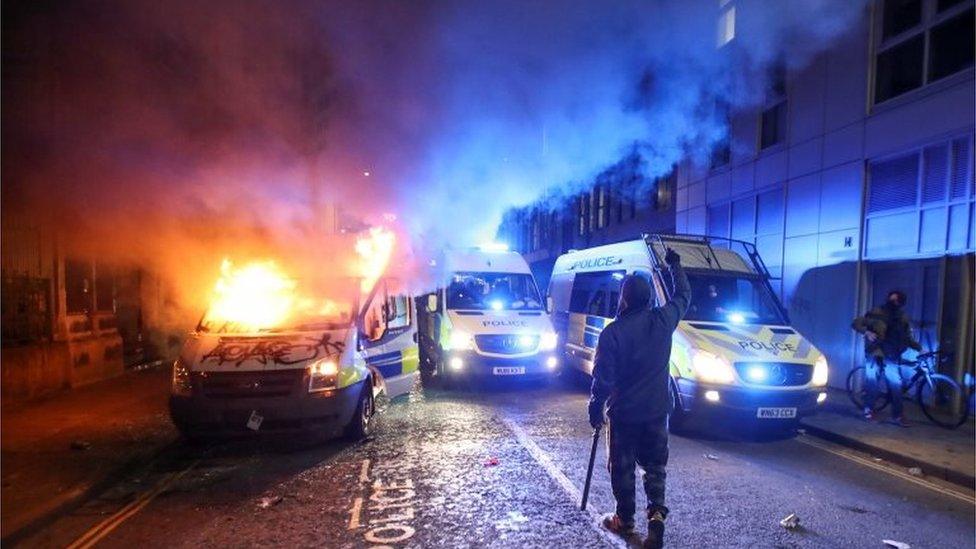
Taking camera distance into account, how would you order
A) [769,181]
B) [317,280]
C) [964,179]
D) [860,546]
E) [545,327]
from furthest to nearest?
1. [769,181]
2. [545,327]
3. [964,179]
4. [317,280]
5. [860,546]

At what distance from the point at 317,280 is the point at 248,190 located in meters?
3.52

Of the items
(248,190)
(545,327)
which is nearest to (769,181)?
(545,327)

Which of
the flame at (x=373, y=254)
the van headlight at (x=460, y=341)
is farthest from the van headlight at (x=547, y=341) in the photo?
the flame at (x=373, y=254)

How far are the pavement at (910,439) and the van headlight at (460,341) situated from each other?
15.9ft

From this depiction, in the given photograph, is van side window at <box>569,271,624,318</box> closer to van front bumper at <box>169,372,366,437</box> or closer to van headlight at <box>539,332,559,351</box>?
van headlight at <box>539,332,559,351</box>

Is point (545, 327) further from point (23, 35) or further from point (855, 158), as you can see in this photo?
point (23, 35)

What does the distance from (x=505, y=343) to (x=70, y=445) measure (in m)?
5.72

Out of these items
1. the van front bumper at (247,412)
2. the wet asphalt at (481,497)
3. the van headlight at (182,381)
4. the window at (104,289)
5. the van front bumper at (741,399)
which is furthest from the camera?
the window at (104,289)

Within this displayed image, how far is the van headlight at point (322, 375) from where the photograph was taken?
5715 mm

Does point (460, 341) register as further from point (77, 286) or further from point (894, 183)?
point (894, 183)

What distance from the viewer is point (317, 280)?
7.00 metres

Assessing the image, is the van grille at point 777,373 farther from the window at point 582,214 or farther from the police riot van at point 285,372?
the window at point 582,214

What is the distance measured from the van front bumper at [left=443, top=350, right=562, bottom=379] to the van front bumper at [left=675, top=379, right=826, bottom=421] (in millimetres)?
3061

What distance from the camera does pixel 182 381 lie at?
5707mm
